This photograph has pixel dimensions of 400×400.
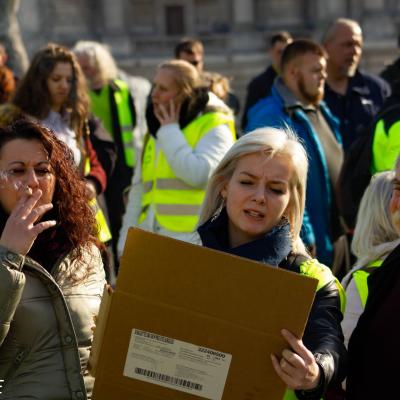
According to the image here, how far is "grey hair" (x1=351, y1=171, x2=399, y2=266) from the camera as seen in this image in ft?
Answer: 13.8

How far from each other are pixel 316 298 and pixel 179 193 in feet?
9.37

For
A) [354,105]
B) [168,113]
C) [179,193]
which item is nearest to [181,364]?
[179,193]

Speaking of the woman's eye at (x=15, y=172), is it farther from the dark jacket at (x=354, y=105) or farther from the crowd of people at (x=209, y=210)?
the dark jacket at (x=354, y=105)

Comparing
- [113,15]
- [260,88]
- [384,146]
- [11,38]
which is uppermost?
[384,146]

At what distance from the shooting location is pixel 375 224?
4.28m

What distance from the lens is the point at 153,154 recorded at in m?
5.91

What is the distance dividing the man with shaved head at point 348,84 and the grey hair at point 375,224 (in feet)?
8.80

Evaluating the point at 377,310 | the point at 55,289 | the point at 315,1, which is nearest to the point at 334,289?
the point at 377,310

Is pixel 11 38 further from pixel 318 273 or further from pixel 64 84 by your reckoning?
pixel 318 273

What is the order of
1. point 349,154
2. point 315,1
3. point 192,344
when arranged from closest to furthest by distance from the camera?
1. point 192,344
2. point 349,154
3. point 315,1

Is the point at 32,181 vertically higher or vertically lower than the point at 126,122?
higher

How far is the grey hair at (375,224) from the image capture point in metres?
4.19

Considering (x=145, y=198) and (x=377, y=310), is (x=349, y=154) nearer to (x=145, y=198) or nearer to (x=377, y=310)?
(x=145, y=198)

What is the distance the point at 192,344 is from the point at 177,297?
0.12 metres
